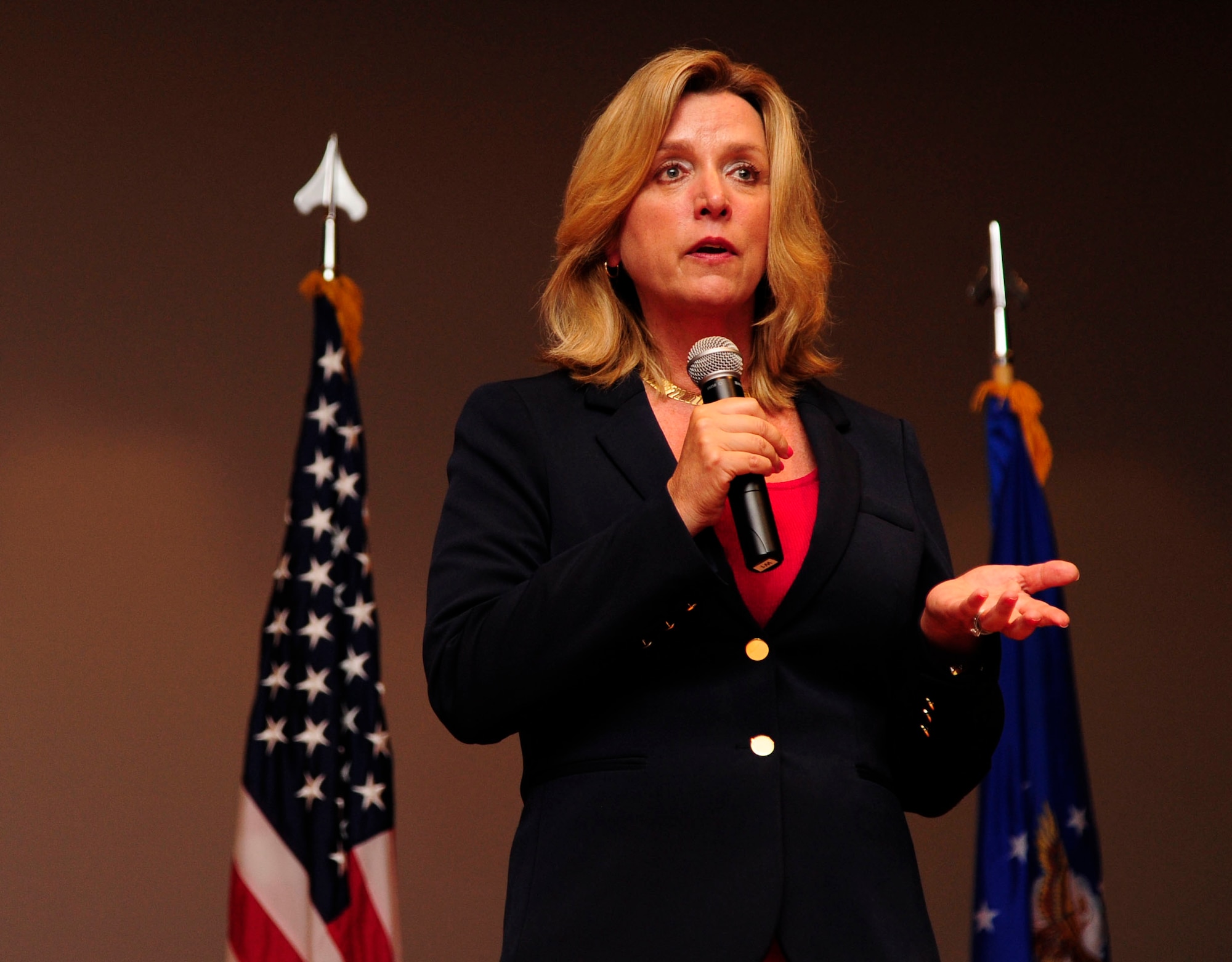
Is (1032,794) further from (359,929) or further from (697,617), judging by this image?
(697,617)

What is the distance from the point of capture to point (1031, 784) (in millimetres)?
3447

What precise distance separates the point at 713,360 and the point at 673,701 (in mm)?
389

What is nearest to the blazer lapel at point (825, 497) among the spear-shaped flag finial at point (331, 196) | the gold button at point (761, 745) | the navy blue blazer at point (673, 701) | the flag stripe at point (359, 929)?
the navy blue blazer at point (673, 701)

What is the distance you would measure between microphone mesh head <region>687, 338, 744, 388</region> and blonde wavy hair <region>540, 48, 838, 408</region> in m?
0.11

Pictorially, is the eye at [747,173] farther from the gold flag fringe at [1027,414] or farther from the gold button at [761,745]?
the gold flag fringe at [1027,414]

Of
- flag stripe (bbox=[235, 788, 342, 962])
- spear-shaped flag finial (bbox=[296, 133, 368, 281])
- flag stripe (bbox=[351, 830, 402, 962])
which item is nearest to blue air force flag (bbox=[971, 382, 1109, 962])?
flag stripe (bbox=[351, 830, 402, 962])

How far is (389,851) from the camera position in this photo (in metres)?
3.19

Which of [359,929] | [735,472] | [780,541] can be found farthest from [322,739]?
[735,472]

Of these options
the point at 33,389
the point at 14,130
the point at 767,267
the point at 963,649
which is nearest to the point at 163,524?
the point at 33,389

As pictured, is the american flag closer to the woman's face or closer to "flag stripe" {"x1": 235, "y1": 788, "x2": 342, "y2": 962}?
"flag stripe" {"x1": 235, "y1": 788, "x2": 342, "y2": 962}

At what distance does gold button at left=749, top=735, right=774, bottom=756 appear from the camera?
1.39 m

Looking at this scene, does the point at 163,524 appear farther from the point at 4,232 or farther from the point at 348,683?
the point at 348,683

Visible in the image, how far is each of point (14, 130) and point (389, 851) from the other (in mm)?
3303

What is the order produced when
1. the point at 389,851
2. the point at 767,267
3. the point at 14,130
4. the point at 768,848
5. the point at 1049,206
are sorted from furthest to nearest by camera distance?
the point at 1049,206 < the point at 14,130 < the point at 389,851 < the point at 767,267 < the point at 768,848
